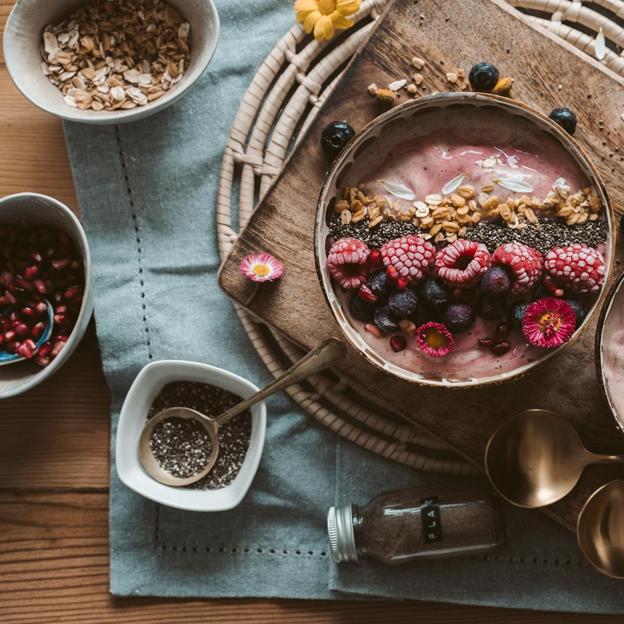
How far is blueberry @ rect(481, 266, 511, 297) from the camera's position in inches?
39.5

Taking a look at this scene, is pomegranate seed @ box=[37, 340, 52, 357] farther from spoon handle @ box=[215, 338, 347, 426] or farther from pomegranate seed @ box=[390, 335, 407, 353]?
pomegranate seed @ box=[390, 335, 407, 353]

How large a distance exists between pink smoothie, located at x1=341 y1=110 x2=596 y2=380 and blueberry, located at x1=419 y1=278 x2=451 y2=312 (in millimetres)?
56

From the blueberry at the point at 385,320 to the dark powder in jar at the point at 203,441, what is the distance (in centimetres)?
28

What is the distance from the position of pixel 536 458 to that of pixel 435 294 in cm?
29

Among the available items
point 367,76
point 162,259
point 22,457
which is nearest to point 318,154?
point 367,76

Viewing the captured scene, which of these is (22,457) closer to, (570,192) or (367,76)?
(367,76)

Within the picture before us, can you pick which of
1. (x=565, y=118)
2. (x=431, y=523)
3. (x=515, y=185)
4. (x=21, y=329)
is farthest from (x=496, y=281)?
(x=21, y=329)

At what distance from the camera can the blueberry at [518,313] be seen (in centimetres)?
103

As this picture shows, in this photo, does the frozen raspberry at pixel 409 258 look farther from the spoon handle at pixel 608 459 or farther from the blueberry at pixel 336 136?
the spoon handle at pixel 608 459

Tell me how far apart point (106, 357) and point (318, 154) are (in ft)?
1.51

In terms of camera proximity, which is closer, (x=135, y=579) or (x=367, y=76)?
(x=367, y=76)

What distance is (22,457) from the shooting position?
129 centimetres

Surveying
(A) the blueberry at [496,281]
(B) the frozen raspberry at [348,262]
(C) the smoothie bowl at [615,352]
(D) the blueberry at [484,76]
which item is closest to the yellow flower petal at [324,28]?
(D) the blueberry at [484,76]

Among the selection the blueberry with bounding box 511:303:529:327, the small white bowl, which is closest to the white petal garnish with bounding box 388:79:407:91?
the blueberry with bounding box 511:303:529:327
